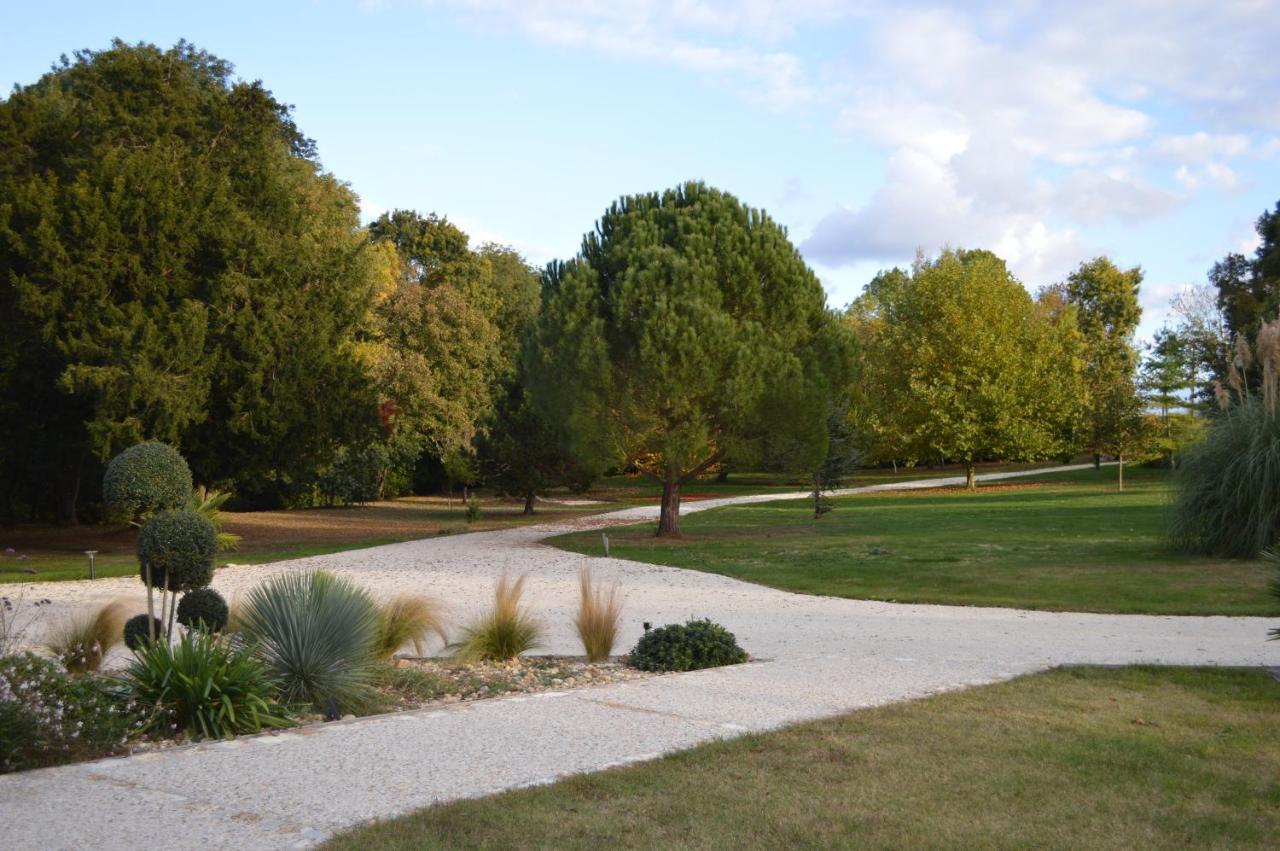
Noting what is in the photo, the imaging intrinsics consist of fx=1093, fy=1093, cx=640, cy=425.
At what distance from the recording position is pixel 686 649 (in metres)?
9.21

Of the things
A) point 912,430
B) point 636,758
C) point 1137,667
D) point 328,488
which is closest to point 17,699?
point 636,758

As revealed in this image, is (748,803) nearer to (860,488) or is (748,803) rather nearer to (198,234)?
(198,234)

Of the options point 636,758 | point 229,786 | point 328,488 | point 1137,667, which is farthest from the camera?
point 328,488

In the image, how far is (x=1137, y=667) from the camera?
8.85 metres

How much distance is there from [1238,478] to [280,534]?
2127 cm

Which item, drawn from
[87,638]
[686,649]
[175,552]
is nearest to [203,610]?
[175,552]

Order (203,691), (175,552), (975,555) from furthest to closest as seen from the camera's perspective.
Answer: (975,555) → (175,552) → (203,691)

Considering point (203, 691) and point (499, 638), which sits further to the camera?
point (499, 638)

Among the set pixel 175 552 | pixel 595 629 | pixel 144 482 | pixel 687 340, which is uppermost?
pixel 687 340

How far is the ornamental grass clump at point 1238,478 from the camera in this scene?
606 inches

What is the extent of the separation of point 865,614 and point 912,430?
96.6 ft

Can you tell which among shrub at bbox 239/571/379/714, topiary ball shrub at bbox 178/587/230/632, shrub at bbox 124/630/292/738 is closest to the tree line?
topiary ball shrub at bbox 178/587/230/632

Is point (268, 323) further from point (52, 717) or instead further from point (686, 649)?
point (52, 717)

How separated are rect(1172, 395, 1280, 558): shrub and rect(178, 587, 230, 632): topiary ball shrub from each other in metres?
13.4
